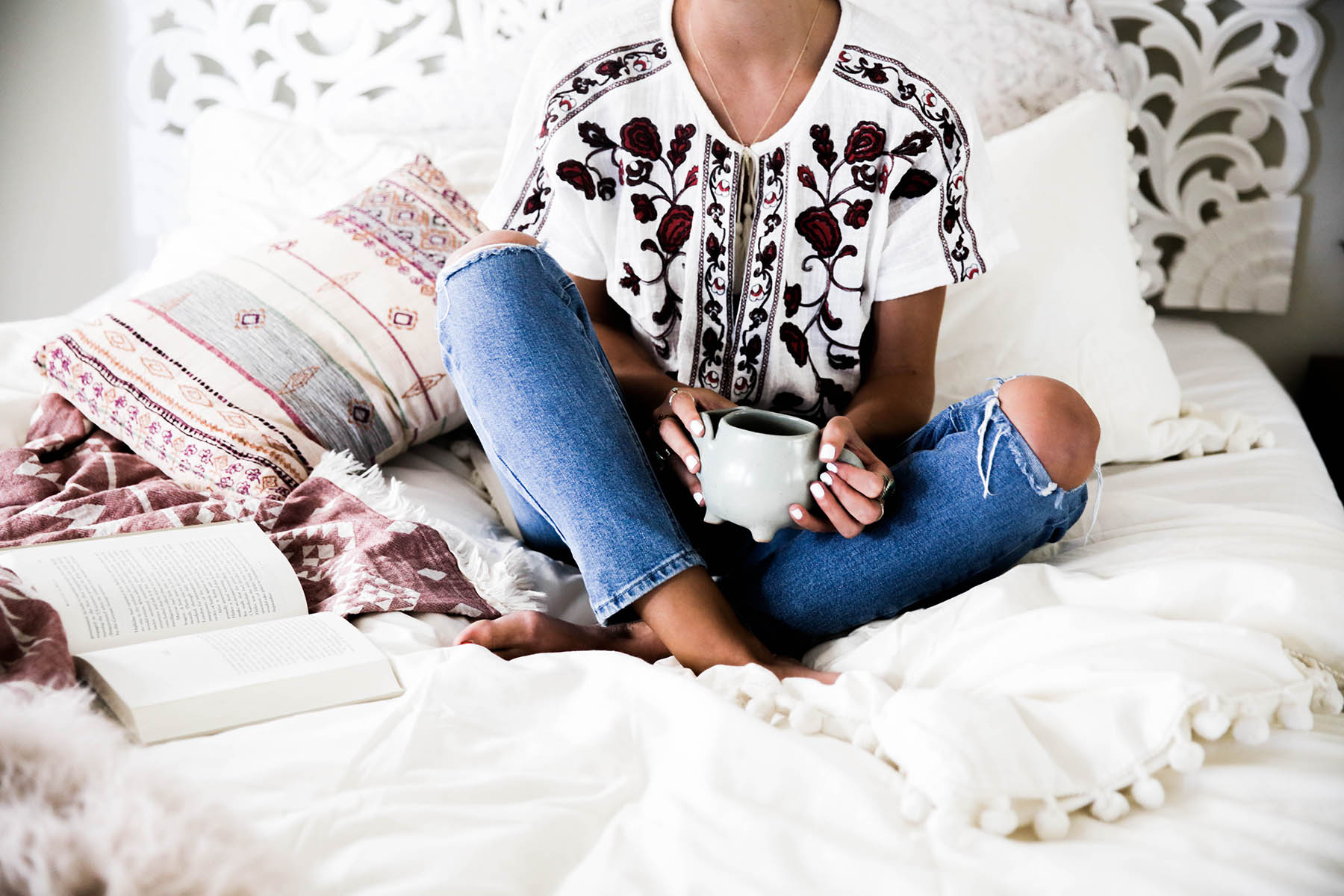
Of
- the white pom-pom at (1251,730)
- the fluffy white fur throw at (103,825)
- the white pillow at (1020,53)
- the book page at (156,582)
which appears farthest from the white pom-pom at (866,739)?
the white pillow at (1020,53)

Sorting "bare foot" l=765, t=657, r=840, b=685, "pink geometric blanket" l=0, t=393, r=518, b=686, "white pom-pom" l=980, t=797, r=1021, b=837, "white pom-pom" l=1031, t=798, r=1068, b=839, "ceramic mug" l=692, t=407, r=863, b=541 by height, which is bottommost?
"bare foot" l=765, t=657, r=840, b=685

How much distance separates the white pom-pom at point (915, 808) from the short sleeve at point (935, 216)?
2.08 feet

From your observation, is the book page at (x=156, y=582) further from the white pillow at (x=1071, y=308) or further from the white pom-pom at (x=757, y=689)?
the white pillow at (x=1071, y=308)

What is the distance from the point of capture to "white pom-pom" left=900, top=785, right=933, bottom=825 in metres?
0.60

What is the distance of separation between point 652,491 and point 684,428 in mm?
65

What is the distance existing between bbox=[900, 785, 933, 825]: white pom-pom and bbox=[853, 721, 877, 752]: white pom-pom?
0.24ft

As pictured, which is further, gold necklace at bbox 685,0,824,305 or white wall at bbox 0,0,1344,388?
white wall at bbox 0,0,1344,388

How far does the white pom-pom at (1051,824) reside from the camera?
0.60 metres

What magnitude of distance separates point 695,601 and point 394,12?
4.95ft

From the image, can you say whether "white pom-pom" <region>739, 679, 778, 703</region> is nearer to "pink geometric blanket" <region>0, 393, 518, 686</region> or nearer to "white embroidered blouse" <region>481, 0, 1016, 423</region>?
"pink geometric blanket" <region>0, 393, 518, 686</region>

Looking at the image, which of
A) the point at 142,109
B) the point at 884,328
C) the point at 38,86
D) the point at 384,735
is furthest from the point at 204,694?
the point at 38,86

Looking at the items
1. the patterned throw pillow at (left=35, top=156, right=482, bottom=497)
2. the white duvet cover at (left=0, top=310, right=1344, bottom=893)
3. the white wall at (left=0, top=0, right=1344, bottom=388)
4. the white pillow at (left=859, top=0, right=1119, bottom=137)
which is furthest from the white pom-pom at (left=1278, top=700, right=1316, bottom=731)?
the white wall at (left=0, top=0, right=1344, bottom=388)

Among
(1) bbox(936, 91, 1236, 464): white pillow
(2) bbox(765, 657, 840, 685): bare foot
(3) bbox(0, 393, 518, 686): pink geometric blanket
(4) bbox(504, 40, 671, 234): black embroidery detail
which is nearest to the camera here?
(2) bbox(765, 657, 840, 685): bare foot

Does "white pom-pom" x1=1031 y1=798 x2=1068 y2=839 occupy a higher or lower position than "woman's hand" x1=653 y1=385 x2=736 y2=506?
lower
